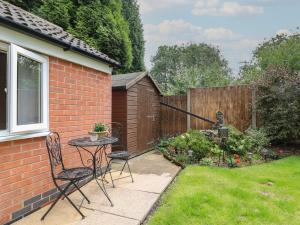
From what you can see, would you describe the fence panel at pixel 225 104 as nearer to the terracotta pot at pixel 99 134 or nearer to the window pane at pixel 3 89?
the terracotta pot at pixel 99 134

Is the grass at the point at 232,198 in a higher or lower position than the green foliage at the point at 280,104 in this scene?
lower

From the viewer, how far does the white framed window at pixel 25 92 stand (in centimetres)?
274

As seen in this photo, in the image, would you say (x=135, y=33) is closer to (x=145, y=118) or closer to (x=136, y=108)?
(x=145, y=118)

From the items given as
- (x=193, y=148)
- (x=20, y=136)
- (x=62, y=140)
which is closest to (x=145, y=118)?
(x=193, y=148)

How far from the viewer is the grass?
9.86ft

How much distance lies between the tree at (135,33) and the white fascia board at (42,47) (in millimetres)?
9502

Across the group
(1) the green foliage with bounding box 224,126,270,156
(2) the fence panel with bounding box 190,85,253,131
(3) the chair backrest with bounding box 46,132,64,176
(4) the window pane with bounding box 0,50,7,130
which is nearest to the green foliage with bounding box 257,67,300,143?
(1) the green foliage with bounding box 224,126,270,156

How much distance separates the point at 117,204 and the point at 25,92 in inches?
79.9

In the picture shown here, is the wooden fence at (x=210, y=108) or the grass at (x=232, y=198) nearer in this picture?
the grass at (x=232, y=198)

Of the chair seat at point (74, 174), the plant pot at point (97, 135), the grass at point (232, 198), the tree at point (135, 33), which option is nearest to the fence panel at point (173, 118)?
the grass at point (232, 198)

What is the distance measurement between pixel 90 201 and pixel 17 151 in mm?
1284

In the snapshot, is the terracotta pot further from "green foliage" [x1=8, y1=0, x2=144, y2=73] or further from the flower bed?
"green foliage" [x1=8, y1=0, x2=144, y2=73]

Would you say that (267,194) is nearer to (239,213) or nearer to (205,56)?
(239,213)

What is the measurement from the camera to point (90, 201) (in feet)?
11.4
